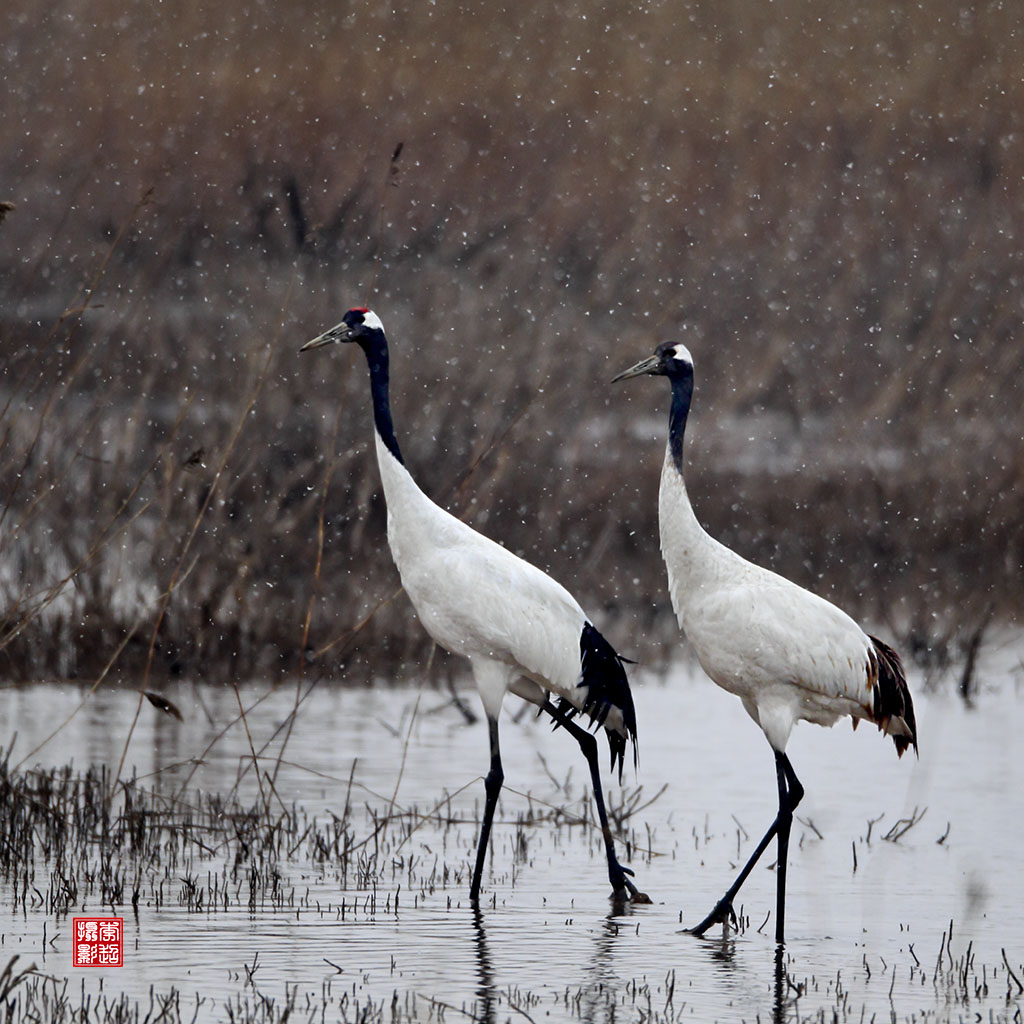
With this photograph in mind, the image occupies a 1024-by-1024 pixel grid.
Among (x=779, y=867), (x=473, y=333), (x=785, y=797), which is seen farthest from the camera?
(x=473, y=333)

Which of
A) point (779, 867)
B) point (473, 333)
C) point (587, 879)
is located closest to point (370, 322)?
point (587, 879)

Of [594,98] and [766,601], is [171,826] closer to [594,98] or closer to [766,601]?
[766,601]

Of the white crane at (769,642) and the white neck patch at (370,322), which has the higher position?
the white neck patch at (370,322)

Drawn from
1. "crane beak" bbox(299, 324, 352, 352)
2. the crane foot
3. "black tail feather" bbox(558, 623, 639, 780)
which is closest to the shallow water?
the crane foot

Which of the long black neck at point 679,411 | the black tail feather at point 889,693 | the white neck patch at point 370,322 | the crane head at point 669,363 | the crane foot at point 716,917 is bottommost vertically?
the crane foot at point 716,917

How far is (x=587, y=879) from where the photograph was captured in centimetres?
710

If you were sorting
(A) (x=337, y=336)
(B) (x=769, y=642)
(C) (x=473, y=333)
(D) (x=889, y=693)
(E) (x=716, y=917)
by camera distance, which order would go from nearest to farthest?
(E) (x=716, y=917)
(B) (x=769, y=642)
(D) (x=889, y=693)
(A) (x=337, y=336)
(C) (x=473, y=333)

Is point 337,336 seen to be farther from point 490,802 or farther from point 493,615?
point 490,802

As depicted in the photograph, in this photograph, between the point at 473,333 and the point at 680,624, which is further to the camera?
the point at 473,333

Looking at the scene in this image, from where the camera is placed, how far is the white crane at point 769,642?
656 centimetres

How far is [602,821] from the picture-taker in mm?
6941

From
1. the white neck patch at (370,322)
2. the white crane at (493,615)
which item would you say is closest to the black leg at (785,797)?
the white crane at (493,615)

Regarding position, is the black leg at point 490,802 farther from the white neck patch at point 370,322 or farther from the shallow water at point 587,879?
the white neck patch at point 370,322

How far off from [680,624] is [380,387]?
141 cm
